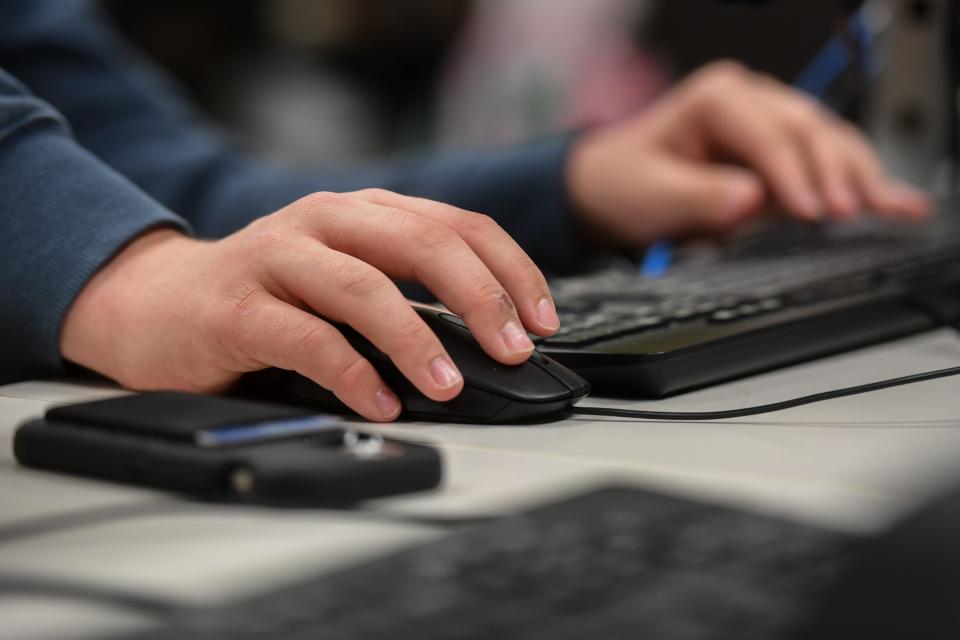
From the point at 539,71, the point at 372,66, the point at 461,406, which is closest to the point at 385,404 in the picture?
the point at 461,406

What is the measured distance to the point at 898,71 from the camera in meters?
1.10

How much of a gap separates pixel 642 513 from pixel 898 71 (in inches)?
36.1

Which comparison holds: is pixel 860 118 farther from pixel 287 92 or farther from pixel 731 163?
pixel 287 92

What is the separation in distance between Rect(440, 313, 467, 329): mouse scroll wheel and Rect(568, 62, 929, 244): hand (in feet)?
1.94

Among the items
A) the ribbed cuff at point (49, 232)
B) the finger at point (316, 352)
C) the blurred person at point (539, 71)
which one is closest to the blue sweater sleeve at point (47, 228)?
the ribbed cuff at point (49, 232)

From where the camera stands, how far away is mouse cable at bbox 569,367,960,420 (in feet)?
1.52

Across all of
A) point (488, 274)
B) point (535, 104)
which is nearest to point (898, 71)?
point (488, 274)

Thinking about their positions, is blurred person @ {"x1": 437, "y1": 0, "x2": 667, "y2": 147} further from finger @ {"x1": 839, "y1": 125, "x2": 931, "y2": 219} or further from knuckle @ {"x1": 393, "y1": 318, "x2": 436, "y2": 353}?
knuckle @ {"x1": 393, "y1": 318, "x2": 436, "y2": 353}

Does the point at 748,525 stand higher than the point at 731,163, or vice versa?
the point at 731,163

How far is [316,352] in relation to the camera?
46 cm

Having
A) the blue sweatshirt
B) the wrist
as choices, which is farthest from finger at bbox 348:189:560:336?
the blue sweatshirt

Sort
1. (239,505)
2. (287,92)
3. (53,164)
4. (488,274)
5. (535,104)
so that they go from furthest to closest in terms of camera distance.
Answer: (287,92)
(535,104)
(53,164)
(488,274)
(239,505)

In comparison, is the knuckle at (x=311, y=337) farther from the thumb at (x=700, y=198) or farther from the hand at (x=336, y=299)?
the thumb at (x=700, y=198)

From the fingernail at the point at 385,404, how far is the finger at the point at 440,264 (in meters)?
0.04
